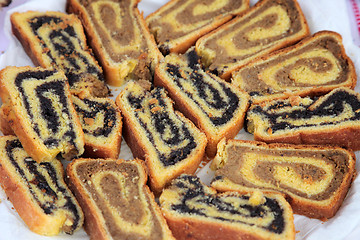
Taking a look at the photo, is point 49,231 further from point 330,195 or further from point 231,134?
point 330,195

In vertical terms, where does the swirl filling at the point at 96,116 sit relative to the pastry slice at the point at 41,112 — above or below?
below

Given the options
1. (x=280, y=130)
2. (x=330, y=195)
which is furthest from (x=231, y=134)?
(x=330, y=195)

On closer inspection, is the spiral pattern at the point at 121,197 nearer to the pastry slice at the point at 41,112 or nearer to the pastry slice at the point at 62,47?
the pastry slice at the point at 41,112

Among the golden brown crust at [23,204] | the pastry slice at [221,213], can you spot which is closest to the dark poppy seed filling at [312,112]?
the pastry slice at [221,213]

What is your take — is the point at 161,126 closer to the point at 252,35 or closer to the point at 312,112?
the point at 312,112

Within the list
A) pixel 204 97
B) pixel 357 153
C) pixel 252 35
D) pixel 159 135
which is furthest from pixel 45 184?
pixel 357 153

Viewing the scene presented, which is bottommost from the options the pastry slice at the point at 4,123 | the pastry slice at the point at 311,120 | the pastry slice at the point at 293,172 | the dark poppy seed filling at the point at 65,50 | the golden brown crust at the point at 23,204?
the pastry slice at the point at 293,172
